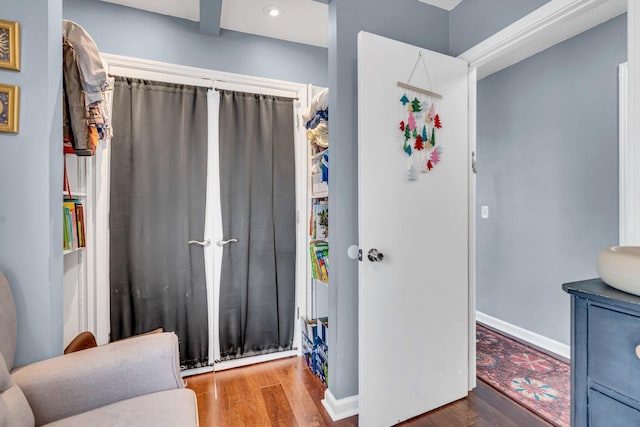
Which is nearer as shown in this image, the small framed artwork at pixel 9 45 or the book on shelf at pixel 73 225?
the small framed artwork at pixel 9 45

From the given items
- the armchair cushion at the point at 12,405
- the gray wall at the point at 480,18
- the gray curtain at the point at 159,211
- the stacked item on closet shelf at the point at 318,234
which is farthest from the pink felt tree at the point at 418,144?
the armchair cushion at the point at 12,405

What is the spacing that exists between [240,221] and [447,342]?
1573 mm

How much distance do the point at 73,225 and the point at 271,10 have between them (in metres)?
1.81

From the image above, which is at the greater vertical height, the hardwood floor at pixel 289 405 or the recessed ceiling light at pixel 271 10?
the recessed ceiling light at pixel 271 10

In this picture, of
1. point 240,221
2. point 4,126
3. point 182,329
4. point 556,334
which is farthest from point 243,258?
point 556,334

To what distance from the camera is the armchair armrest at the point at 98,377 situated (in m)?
1.06

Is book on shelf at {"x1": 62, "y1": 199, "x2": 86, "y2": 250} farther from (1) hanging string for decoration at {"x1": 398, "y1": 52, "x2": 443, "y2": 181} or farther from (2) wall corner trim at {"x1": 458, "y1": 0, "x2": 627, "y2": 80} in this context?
(2) wall corner trim at {"x1": 458, "y1": 0, "x2": 627, "y2": 80}

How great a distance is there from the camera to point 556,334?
7.95 feet

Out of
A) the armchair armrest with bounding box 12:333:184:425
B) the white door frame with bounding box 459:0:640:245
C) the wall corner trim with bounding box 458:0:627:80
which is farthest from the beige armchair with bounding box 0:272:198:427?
the wall corner trim with bounding box 458:0:627:80

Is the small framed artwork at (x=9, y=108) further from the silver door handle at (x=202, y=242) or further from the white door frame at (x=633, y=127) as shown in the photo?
the white door frame at (x=633, y=127)

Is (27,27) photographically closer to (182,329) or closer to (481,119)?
(182,329)

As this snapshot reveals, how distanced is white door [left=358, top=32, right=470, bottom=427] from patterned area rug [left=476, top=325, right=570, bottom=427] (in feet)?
1.12

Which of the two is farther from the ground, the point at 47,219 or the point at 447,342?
the point at 47,219

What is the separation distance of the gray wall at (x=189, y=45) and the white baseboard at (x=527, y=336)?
2673 millimetres
